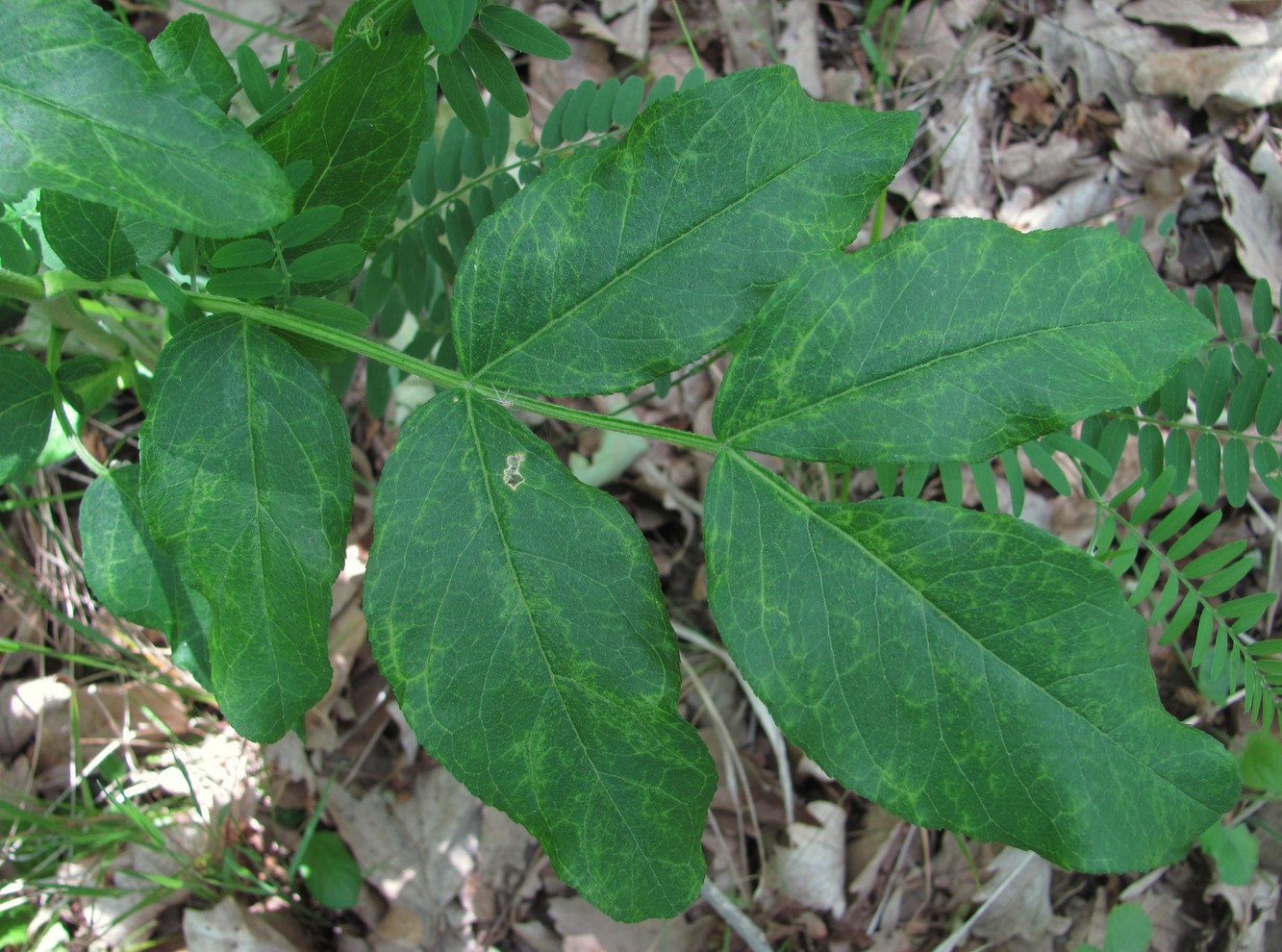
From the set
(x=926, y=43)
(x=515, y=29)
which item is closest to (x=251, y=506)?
(x=515, y=29)

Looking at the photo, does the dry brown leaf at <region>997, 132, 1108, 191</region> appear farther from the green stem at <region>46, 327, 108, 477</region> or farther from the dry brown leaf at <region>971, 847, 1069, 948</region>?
the green stem at <region>46, 327, 108, 477</region>

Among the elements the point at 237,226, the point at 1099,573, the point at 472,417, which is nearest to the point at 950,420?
the point at 1099,573

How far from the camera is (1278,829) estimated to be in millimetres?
2561

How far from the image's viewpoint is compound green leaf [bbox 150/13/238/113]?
4.82 ft

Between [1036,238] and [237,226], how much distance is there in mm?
972

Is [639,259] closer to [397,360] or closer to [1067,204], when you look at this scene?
[397,360]

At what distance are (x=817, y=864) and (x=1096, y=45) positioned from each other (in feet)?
9.24

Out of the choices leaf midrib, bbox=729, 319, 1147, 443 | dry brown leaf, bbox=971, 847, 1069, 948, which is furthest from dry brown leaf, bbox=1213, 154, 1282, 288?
leaf midrib, bbox=729, 319, 1147, 443

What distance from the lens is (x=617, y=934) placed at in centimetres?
264

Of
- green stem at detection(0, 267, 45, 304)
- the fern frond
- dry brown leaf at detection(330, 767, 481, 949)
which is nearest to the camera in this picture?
green stem at detection(0, 267, 45, 304)

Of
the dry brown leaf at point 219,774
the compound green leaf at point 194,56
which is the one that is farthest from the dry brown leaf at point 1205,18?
the dry brown leaf at point 219,774

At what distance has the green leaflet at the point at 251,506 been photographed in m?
1.30

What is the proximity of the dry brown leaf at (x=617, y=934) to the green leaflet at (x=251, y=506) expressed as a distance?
162cm

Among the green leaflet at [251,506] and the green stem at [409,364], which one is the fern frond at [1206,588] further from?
the green leaflet at [251,506]
